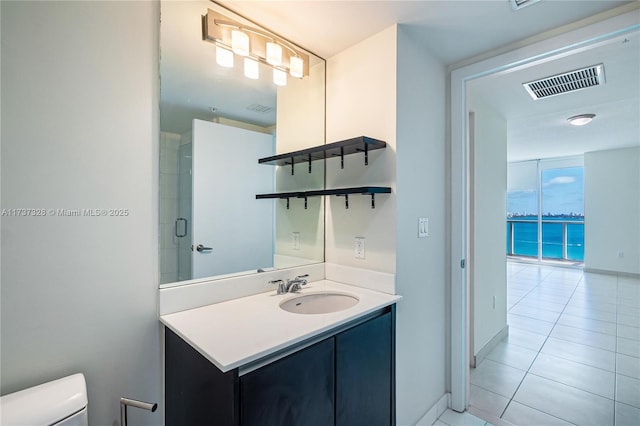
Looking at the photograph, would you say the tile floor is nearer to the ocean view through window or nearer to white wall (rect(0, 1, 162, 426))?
white wall (rect(0, 1, 162, 426))

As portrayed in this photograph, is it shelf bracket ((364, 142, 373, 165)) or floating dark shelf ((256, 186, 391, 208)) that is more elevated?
shelf bracket ((364, 142, 373, 165))

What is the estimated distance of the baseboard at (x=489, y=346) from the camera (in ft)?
8.39

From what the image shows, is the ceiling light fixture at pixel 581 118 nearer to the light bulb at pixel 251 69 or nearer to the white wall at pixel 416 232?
the white wall at pixel 416 232

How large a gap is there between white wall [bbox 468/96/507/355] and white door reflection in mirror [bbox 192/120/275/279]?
5.75 feet

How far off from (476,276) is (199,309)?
2.23 m

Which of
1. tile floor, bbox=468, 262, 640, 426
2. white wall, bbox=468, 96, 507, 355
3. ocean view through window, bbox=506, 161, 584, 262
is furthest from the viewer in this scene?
ocean view through window, bbox=506, 161, 584, 262

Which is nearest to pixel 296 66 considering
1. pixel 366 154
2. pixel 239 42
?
pixel 239 42

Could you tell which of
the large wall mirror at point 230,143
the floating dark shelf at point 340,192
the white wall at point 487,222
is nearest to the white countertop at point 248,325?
the large wall mirror at point 230,143

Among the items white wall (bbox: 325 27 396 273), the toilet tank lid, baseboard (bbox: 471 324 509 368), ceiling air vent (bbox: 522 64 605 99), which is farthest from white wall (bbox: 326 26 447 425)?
the toilet tank lid

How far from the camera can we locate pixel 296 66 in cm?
188

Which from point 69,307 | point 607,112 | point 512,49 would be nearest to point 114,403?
point 69,307

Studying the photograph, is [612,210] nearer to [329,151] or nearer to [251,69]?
[329,151]

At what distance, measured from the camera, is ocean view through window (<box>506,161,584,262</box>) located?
22.8ft

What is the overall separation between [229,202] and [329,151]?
2.14 ft
